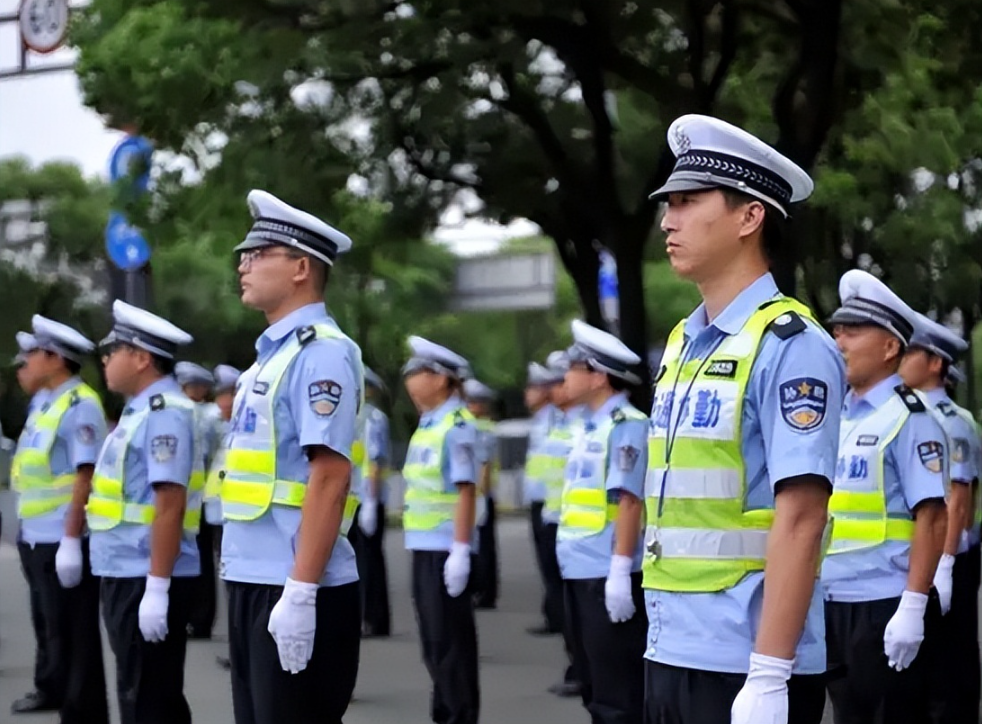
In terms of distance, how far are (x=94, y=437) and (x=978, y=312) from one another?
20.8m

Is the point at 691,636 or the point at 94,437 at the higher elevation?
the point at 94,437

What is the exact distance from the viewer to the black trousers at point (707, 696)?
3.60m

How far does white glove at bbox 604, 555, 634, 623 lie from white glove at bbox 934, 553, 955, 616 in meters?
1.30

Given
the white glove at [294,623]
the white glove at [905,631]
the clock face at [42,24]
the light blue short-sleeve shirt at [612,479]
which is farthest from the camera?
the clock face at [42,24]

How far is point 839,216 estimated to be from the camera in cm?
2122

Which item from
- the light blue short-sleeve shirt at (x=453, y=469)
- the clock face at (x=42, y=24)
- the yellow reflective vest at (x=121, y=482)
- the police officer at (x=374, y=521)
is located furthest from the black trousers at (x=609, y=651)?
the clock face at (x=42, y=24)

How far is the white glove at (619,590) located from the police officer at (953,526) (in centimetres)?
131

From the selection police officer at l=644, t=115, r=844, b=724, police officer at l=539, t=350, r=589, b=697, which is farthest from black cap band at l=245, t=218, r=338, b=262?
police officer at l=539, t=350, r=589, b=697

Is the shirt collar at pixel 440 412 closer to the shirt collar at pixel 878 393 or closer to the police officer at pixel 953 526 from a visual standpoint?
the police officer at pixel 953 526

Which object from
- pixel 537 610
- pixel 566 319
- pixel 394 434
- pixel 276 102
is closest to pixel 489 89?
pixel 276 102

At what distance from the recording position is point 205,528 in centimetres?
1354

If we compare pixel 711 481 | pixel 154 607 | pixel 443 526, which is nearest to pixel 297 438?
pixel 154 607

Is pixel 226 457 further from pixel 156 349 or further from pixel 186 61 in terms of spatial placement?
pixel 186 61

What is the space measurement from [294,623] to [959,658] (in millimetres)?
3739
